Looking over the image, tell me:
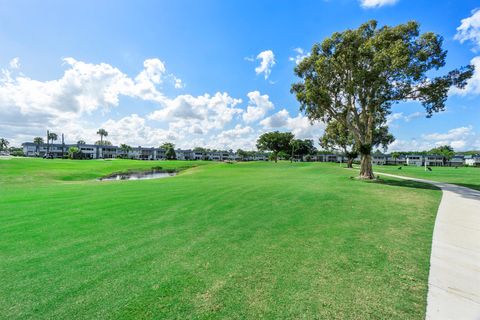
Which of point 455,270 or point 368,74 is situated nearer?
point 455,270

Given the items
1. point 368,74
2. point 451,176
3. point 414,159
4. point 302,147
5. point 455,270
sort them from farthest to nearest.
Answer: point 414,159, point 302,147, point 451,176, point 368,74, point 455,270

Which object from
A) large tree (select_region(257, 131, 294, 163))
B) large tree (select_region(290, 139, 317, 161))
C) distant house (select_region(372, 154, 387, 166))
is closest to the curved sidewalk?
large tree (select_region(257, 131, 294, 163))

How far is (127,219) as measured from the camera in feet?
25.5

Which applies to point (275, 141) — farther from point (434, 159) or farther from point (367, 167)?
point (434, 159)

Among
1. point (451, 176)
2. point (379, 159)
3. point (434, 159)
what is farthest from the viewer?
point (379, 159)

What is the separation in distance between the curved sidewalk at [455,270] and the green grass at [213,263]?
0.68 ft

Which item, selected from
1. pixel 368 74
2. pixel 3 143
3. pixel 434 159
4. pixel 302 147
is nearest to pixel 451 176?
pixel 368 74

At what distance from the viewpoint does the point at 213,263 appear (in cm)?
462

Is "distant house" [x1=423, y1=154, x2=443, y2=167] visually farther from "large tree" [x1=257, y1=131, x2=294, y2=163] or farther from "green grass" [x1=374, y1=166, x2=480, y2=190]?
"green grass" [x1=374, y1=166, x2=480, y2=190]

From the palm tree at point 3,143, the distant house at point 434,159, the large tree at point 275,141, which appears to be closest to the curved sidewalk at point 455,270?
the large tree at point 275,141

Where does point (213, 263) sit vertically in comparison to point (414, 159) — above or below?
below

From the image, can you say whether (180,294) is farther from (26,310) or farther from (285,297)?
(26,310)

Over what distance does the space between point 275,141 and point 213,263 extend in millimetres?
91152

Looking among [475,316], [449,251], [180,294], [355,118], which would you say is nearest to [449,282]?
[475,316]
